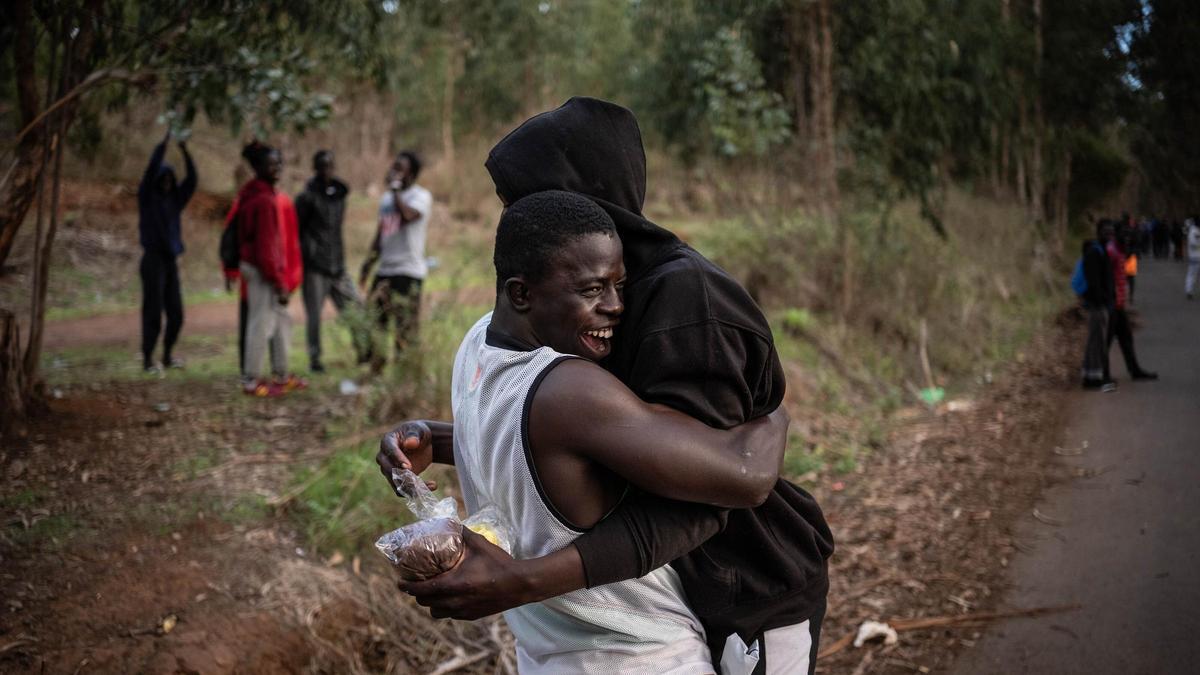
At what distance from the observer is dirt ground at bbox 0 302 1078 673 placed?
3.82 m

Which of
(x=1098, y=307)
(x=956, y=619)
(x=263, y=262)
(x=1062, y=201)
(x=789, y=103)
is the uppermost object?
(x=789, y=103)

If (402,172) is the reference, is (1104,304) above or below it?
below

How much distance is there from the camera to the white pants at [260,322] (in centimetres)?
731

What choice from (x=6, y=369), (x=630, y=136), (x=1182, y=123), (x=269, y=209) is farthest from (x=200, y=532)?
(x=1182, y=123)

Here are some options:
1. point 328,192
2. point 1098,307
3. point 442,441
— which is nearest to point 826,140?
point 1098,307

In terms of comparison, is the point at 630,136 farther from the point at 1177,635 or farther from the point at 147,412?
the point at 147,412

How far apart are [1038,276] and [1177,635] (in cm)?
1446

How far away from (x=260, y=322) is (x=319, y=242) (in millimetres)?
1301

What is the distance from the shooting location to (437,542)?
5.12 feet

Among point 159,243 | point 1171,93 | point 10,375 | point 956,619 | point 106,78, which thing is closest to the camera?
point 956,619

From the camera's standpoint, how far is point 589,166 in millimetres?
1810

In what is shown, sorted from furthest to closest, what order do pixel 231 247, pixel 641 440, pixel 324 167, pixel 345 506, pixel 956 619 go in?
pixel 324 167 → pixel 231 247 → pixel 345 506 → pixel 956 619 → pixel 641 440

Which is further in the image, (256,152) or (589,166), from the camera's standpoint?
(256,152)

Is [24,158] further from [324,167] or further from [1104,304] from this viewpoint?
[1104,304]
